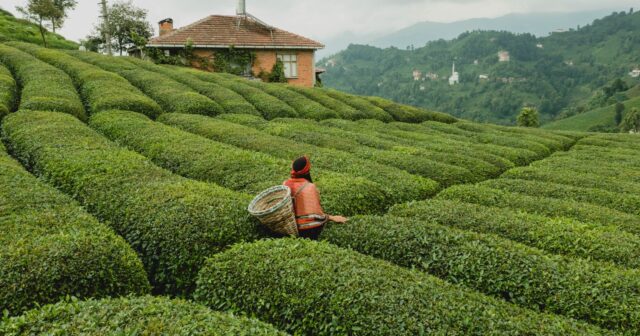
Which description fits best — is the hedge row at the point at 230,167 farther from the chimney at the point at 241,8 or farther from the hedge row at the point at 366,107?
the chimney at the point at 241,8

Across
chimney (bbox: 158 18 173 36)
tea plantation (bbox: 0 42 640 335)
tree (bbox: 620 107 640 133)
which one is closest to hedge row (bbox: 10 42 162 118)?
tea plantation (bbox: 0 42 640 335)

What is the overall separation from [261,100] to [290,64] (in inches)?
775

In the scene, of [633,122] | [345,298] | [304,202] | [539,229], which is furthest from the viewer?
[633,122]

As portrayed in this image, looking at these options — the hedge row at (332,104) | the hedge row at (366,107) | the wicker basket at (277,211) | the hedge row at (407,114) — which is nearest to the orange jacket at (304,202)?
the wicker basket at (277,211)

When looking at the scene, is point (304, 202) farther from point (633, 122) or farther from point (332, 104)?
point (633, 122)

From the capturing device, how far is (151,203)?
1027 centimetres

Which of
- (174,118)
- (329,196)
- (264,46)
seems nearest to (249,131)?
(174,118)

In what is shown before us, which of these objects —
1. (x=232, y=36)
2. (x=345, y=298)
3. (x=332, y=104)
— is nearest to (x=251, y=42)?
(x=232, y=36)

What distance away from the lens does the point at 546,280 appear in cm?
795

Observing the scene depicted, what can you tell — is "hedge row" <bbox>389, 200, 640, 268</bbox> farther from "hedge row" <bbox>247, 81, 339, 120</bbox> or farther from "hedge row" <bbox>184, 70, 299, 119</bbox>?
"hedge row" <bbox>247, 81, 339, 120</bbox>

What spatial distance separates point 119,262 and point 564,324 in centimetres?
722

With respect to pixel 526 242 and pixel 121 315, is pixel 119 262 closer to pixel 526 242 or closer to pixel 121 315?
pixel 121 315

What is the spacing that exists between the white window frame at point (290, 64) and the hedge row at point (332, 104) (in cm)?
1225

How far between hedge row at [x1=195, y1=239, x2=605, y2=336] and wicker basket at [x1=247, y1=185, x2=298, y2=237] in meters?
0.80
